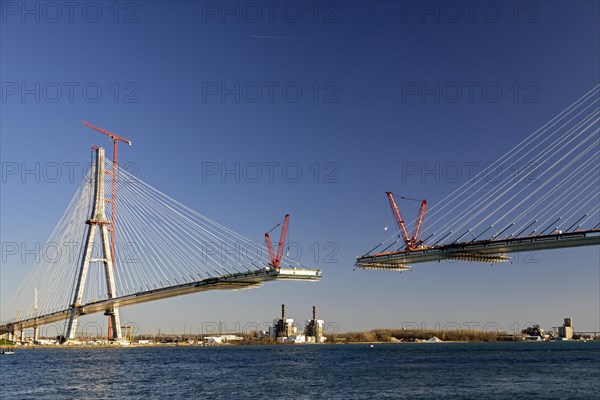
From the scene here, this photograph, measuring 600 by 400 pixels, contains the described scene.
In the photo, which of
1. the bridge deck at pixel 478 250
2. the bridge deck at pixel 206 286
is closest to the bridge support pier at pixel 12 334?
the bridge deck at pixel 206 286

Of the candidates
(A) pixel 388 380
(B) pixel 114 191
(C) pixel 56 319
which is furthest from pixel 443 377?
(C) pixel 56 319

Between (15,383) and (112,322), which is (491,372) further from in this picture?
(112,322)

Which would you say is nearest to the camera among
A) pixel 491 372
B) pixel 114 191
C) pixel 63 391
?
pixel 63 391

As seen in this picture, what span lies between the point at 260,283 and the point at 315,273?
12.1m

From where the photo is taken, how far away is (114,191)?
132000 millimetres

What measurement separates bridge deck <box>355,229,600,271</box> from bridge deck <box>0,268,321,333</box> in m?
14.9

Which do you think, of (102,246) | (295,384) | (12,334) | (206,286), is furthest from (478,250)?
(12,334)

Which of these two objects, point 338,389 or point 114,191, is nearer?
point 338,389

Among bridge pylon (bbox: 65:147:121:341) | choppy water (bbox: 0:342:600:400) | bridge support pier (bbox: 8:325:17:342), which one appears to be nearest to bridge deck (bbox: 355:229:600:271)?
choppy water (bbox: 0:342:600:400)

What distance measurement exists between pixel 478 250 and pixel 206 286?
52.5m

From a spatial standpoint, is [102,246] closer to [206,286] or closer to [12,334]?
[206,286]

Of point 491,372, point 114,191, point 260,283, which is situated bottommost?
point 491,372

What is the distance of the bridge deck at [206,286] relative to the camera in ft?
332

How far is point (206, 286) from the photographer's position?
368ft
